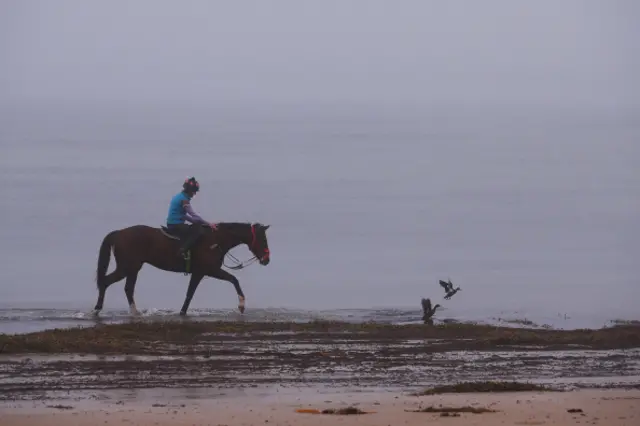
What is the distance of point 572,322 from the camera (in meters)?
22.1

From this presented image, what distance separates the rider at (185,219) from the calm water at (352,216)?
1.20 meters

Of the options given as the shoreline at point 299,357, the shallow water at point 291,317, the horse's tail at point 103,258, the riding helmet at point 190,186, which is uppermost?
the riding helmet at point 190,186

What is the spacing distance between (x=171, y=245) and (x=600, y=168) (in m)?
54.8

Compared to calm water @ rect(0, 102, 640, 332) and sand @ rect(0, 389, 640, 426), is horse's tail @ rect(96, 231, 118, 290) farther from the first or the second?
sand @ rect(0, 389, 640, 426)

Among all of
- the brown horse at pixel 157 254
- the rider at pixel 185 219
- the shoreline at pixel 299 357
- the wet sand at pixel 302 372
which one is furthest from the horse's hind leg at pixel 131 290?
the wet sand at pixel 302 372

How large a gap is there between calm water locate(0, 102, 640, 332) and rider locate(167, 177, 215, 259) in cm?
120

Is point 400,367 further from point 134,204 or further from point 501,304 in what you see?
Result: point 134,204

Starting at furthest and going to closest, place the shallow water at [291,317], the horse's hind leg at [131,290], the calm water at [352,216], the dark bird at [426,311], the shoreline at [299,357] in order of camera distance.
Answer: the calm water at [352,216] → the horse's hind leg at [131,290] → the dark bird at [426,311] → the shallow water at [291,317] → the shoreline at [299,357]

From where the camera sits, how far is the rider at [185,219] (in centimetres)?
2175

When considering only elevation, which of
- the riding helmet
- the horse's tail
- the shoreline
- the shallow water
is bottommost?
the shoreline

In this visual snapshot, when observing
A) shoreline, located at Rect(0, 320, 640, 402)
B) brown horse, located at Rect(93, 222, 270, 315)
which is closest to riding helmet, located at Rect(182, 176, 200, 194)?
brown horse, located at Rect(93, 222, 270, 315)

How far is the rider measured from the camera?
21.8m

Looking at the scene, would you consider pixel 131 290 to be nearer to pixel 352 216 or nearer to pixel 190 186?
pixel 190 186

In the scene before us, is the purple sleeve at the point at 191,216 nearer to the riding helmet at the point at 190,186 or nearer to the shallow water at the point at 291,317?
the riding helmet at the point at 190,186
